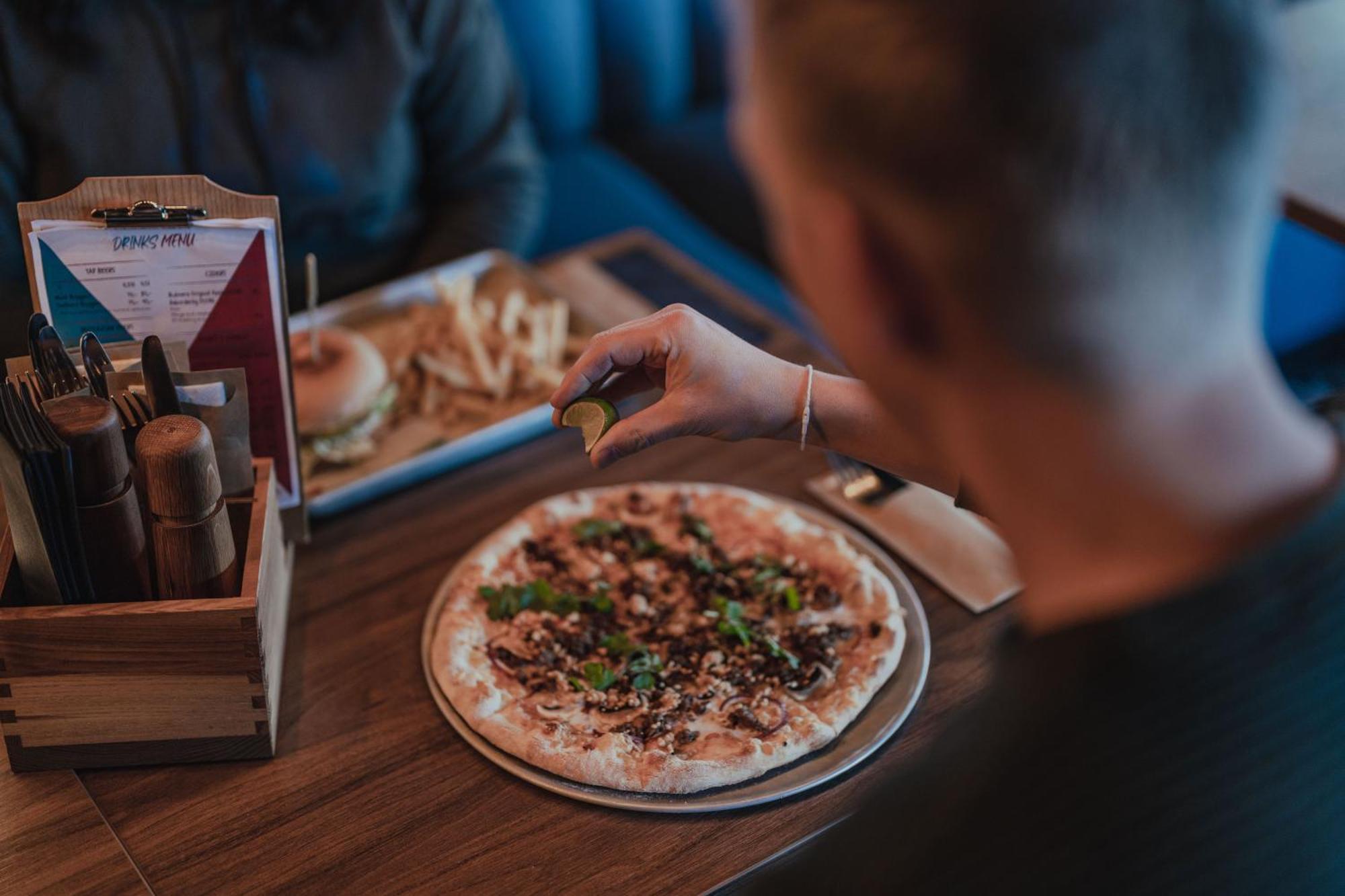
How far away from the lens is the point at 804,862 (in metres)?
0.89

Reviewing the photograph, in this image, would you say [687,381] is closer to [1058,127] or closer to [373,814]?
[373,814]

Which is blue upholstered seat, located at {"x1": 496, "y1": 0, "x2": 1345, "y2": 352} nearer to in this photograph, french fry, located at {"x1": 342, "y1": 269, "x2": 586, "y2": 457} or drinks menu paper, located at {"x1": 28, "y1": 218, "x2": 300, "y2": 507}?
french fry, located at {"x1": 342, "y1": 269, "x2": 586, "y2": 457}

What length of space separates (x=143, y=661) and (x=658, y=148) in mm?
2987

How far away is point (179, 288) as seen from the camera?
4.27ft

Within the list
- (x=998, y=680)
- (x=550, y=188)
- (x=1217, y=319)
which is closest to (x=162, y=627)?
(x=998, y=680)

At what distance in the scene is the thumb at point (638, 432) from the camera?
1273 mm

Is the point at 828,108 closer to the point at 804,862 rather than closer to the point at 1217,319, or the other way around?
the point at 1217,319

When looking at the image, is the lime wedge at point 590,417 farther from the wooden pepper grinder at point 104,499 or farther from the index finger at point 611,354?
the wooden pepper grinder at point 104,499

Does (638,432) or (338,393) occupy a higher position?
(638,432)

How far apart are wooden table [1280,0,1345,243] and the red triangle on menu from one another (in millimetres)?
1505

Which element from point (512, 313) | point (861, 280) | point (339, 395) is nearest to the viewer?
point (861, 280)

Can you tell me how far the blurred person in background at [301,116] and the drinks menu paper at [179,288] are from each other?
724mm

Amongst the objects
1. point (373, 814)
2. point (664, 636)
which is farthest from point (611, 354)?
point (373, 814)

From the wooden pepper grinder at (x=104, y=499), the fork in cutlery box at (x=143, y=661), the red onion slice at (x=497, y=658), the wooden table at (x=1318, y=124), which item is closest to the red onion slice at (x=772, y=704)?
the red onion slice at (x=497, y=658)
